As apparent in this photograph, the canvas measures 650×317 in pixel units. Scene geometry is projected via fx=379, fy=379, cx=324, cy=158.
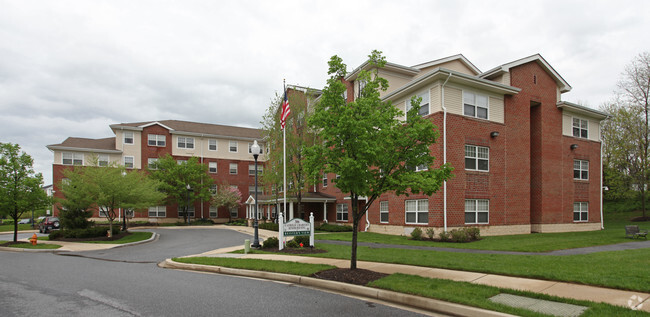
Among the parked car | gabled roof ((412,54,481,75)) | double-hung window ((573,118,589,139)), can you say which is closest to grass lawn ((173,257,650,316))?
gabled roof ((412,54,481,75))

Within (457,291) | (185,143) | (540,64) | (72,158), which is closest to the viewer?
(457,291)

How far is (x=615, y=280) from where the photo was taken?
8.05 metres

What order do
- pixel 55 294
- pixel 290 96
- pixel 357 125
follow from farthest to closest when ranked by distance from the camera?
pixel 290 96, pixel 357 125, pixel 55 294

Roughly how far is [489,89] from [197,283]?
19.9 m

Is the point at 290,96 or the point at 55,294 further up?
the point at 290,96

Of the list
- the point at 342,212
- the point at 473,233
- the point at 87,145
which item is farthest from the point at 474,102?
the point at 87,145

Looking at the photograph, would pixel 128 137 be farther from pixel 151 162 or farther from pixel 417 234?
pixel 417 234

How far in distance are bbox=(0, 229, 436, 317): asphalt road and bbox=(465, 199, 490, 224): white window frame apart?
15.4 meters

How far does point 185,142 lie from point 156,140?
3349 mm

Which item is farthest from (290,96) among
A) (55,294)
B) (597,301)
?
(597,301)

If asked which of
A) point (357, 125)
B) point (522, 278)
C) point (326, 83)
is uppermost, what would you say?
point (326, 83)

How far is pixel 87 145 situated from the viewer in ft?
142

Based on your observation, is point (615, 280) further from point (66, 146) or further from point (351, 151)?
point (66, 146)

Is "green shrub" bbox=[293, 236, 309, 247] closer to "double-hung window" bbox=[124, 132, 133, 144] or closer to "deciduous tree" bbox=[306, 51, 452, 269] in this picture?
"deciduous tree" bbox=[306, 51, 452, 269]
